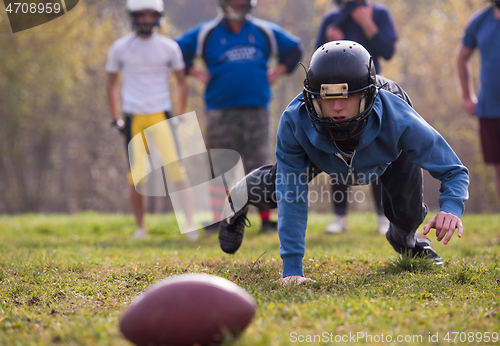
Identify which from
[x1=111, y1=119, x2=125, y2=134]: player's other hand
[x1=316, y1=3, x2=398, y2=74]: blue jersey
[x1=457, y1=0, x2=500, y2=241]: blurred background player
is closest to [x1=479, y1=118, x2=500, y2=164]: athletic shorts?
[x1=457, y1=0, x2=500, y2=241]: blurred background player

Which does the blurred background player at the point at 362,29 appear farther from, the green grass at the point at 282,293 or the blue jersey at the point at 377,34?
the green grass at the point at 282,293

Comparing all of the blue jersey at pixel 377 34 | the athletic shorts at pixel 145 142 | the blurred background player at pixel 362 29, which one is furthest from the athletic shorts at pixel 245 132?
the blue jersey at pixel 377 34

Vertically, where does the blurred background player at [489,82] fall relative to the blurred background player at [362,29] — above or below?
below

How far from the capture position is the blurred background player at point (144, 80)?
19.4 ft

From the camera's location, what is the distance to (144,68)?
6.04m

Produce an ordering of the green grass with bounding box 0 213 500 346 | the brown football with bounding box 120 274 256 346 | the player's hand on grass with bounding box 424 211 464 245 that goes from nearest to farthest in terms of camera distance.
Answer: the brown football with bounding box 120 274 256 346 < the green grass with bounding box 0 213 500 346 < the player's hand on grass with bounding box 424 211 464 245

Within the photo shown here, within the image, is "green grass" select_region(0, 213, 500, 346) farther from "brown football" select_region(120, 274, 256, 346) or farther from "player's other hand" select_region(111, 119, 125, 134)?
"player's other hand" select_region(111, 119, 125, 134)

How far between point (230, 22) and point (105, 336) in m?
4.86

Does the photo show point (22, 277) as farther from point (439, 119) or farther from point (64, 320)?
point (439, 119)

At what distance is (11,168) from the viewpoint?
21703mm

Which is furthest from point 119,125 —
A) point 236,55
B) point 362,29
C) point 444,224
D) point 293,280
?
point 444,224

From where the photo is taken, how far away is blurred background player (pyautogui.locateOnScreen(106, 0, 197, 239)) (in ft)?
19.4

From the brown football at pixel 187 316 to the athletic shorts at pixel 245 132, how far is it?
421 centimetres

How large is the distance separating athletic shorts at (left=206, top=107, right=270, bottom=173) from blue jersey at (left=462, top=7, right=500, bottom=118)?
98.3 inches
